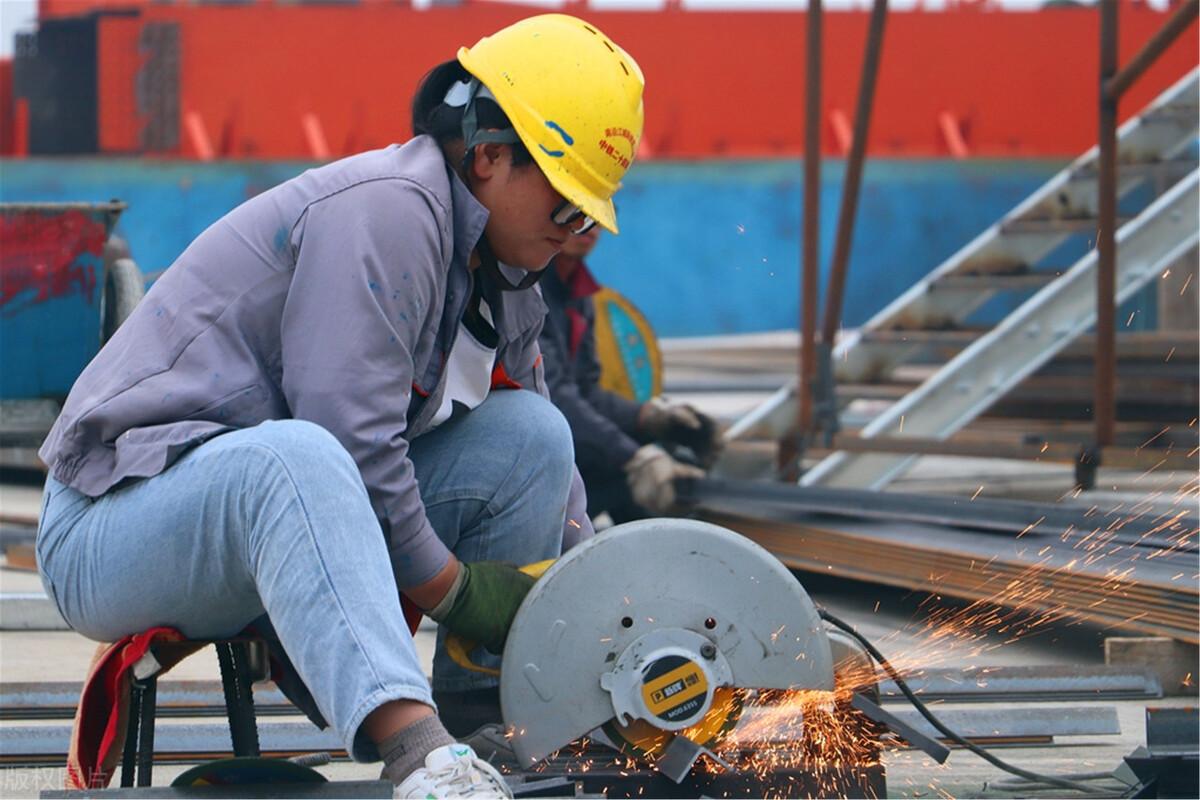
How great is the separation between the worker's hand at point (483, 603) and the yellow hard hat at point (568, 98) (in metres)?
0.52

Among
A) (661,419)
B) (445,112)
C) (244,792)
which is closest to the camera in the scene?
(244,792)

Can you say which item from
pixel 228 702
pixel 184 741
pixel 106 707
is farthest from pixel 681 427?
pixel 106 707

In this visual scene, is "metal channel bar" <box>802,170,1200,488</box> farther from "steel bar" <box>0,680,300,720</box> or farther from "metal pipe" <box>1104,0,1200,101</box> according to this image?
"steel bar" <box>0,680,300,720</box>

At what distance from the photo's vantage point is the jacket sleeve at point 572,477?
2.81 meters

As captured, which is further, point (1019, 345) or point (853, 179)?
point (853, 179)

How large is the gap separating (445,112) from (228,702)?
0.88 m

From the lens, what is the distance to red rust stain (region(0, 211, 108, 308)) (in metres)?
5.66

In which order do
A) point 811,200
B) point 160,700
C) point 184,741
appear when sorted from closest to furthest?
point 184,741 < point 160,700 < point 811,200

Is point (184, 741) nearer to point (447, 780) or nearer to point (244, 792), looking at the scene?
point (244, 792)

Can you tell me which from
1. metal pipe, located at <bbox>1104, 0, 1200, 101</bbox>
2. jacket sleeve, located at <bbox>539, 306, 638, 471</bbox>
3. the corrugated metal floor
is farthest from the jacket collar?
metal pipe, located at <bbox>1104, 0, 1200, 101</bbox>

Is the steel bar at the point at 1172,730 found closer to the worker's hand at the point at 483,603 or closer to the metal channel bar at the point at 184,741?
the worker's hand at the point at 483,603

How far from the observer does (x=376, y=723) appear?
2076 mm

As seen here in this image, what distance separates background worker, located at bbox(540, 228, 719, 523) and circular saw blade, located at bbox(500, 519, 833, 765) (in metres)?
2.87

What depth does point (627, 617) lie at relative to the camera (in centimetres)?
240
